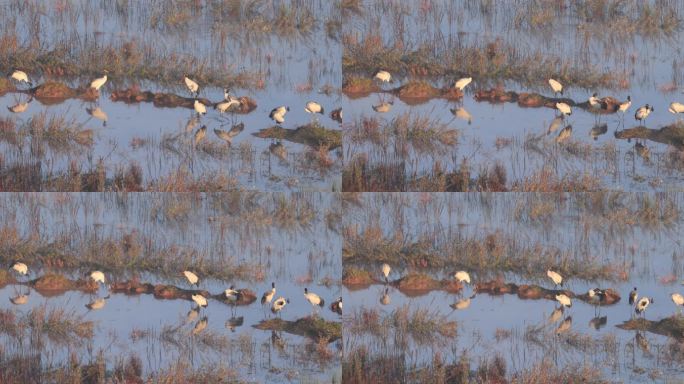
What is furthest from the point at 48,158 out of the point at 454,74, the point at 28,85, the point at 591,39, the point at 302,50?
the point at 591,39

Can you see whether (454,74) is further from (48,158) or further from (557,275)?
(48,158)

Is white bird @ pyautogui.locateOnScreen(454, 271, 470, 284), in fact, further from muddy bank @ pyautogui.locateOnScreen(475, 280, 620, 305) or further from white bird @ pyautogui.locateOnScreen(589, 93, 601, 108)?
white bird @ pyautogui.locateOnScreen(589, 93, 601, 108)

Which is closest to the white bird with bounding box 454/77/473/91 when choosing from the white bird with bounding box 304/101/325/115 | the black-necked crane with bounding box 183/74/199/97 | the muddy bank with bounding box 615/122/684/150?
the white bird with bounding box 304/101/325/115

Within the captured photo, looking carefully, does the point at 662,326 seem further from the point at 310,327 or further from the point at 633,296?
the point at 310,327

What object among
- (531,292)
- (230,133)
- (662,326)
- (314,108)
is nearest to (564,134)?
(531,292)

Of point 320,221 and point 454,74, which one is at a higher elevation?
point 454,74
